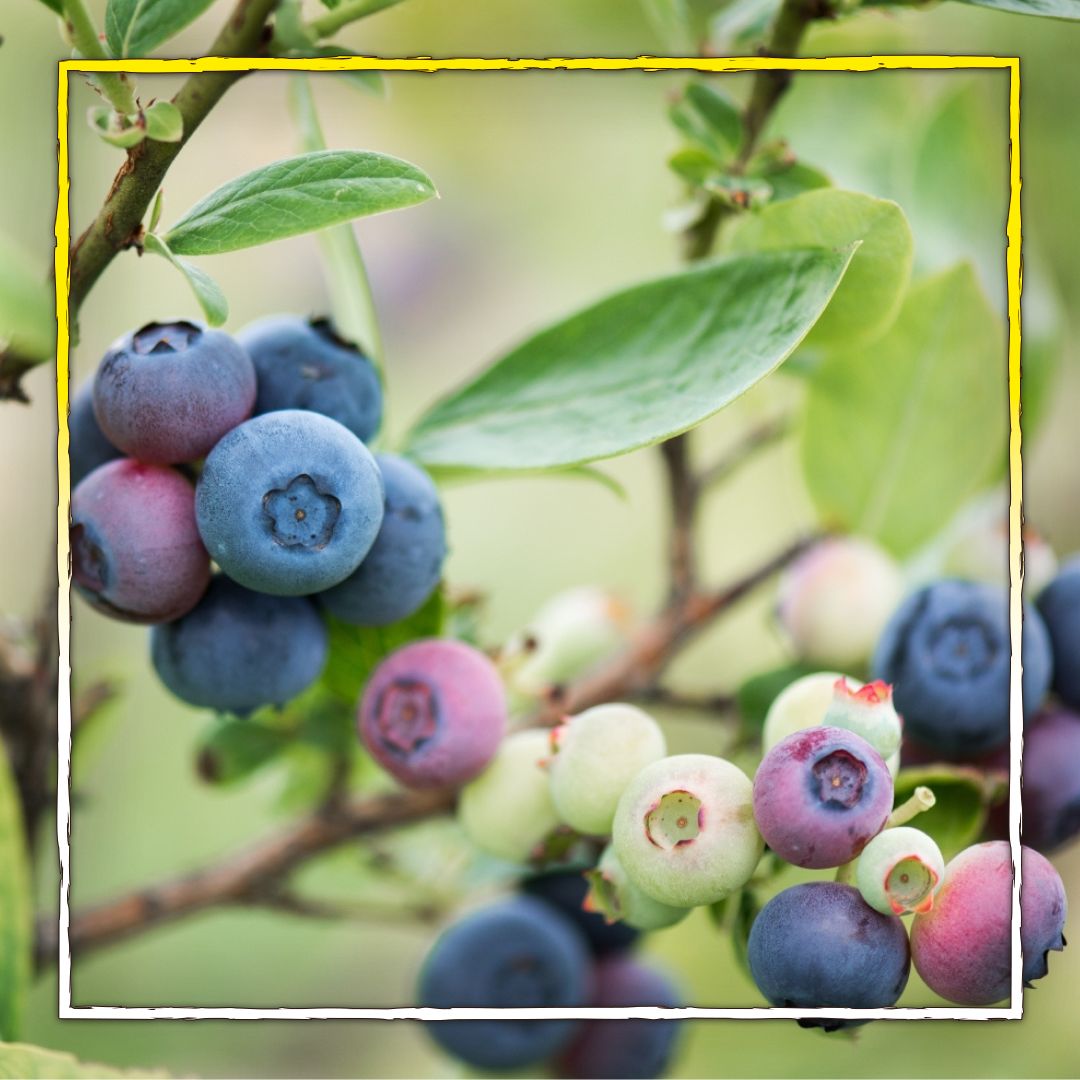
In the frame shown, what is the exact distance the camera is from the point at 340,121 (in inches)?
57.1

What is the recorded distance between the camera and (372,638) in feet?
2.49

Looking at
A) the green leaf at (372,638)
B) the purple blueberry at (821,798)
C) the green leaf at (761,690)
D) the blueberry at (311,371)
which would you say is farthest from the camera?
the green leaf at (761,690)

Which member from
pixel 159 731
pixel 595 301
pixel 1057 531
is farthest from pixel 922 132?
pixel 159 731

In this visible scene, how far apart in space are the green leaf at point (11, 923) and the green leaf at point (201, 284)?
302 millimetres

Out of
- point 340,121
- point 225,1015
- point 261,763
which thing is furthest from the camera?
point 340,121

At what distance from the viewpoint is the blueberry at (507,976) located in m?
0.93

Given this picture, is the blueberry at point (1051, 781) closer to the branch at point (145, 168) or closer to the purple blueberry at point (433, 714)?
the purple blueberry at point (433, 714)

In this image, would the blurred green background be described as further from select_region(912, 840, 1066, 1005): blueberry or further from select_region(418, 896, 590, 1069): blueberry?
select_region(418, 896, 590, 1069): blueberry

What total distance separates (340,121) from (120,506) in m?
0.95

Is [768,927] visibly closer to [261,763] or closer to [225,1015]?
[225,1015]

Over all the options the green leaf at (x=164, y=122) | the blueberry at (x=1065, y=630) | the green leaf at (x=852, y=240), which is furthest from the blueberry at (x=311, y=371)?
the blueberry at (x=1065, y=630)

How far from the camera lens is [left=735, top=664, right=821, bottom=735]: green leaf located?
36.2 inches

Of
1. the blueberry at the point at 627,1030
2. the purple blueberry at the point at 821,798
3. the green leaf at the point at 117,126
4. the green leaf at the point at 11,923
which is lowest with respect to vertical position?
the blueberry at the point at 627,1030

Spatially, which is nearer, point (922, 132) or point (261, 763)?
point (261, 763)
